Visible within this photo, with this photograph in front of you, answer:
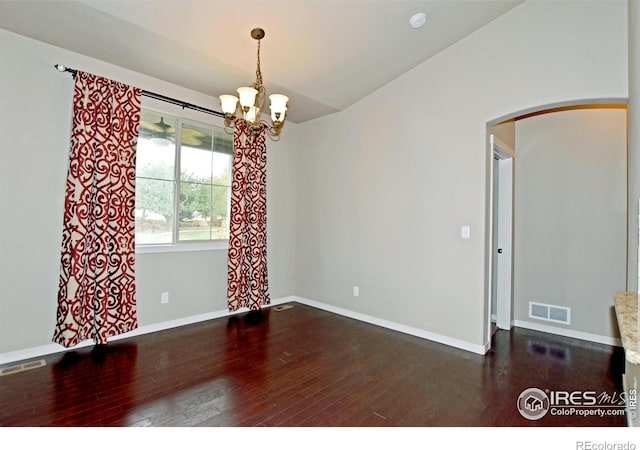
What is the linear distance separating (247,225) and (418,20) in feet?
9.67

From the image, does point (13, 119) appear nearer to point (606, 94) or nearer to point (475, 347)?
point (475, 347)

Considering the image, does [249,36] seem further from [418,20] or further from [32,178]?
[32,178]

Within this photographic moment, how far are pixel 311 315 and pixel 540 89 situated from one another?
3.56 metres

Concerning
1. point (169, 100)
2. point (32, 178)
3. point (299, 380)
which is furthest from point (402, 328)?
A: point (32, 178)

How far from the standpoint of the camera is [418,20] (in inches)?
118

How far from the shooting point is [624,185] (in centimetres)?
341

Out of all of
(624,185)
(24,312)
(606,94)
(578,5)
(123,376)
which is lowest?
(123,376)

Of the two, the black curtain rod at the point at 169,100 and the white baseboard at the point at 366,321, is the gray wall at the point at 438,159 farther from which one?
the black curtain rod at the point at 169,100

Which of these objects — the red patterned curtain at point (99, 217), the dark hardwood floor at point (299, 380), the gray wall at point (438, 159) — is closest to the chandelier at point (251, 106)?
the red patterned curtain at point (99, 217)

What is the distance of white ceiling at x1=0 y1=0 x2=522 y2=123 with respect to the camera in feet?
8.33

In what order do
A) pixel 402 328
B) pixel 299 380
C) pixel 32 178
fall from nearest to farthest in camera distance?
pixel 299 380
pixel 32 178
pixel 402 328

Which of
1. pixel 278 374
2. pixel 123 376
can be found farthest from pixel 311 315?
pixel 123 376

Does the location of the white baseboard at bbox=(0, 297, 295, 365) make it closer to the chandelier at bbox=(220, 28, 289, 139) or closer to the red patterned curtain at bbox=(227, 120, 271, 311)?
the red patterned curtain at bbox=(227, 120, 271, 311)

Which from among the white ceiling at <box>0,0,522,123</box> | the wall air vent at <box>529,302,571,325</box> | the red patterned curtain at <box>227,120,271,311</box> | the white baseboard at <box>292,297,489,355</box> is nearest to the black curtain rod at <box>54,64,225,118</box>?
the white ceiling at <box>0,0,522,123</box>
